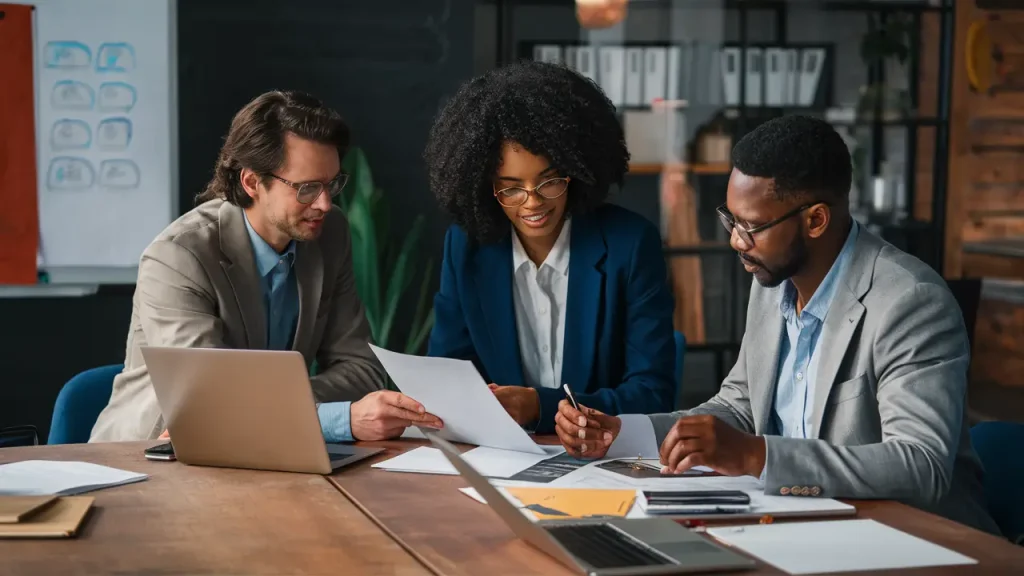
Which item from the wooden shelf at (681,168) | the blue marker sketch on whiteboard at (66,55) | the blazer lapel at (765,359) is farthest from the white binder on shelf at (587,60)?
the blazer lapel at (765,359)

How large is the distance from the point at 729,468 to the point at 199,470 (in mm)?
897

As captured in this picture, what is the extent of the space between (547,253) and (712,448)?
102 centimetres

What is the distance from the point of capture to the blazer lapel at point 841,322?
201 cm

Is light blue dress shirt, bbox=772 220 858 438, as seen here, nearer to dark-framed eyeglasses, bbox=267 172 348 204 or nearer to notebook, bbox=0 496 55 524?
dark-framed eyeglasses, bbox=267 172 348 204

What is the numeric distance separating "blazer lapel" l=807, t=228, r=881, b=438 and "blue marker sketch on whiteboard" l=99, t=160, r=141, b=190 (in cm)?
327

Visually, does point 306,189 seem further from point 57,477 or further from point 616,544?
point 616,544

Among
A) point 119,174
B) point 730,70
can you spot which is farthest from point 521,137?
point 730,70

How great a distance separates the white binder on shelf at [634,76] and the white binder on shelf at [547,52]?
1.09 ft

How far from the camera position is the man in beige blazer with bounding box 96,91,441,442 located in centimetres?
257

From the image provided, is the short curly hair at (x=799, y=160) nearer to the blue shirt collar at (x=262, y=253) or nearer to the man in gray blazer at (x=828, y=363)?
the man in gray blazer at (x=828, y=363)

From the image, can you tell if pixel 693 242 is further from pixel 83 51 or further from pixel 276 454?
pixel 276 454

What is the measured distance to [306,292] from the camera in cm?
278

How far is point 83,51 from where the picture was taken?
14.9 feet

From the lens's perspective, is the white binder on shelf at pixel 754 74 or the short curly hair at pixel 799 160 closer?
the short curly hair at pixel 799 160
